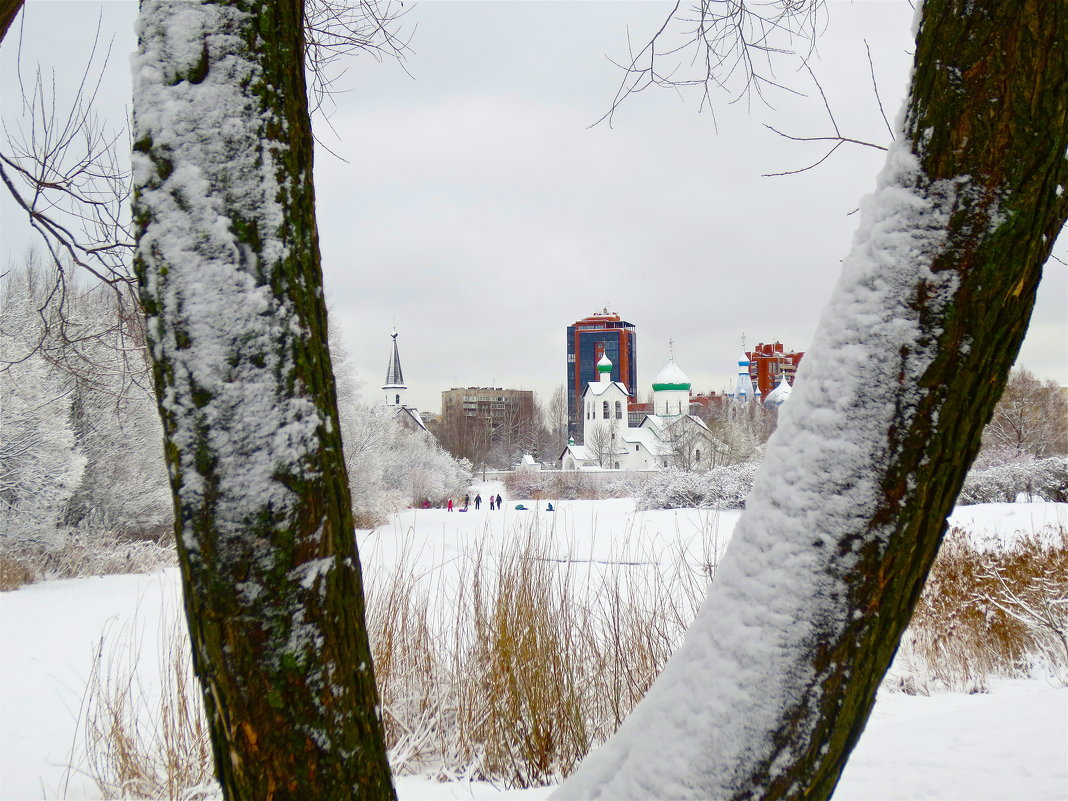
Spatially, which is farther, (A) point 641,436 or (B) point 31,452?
(A) point 641,436

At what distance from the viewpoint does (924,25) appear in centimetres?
131

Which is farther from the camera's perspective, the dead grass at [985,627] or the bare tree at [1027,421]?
the bare tree at [1027,421]

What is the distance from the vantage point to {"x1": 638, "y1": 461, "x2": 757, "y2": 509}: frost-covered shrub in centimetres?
1930

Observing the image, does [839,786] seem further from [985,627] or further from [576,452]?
[576,452]

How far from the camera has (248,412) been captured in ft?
4.30

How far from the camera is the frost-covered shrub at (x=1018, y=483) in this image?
→ 58.0 ft

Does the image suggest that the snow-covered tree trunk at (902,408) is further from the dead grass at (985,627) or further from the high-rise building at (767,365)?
the high-rise building at (767,365)

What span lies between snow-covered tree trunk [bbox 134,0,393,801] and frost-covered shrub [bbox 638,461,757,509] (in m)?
18.2

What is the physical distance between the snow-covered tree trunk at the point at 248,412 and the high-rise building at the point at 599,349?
9198 cm

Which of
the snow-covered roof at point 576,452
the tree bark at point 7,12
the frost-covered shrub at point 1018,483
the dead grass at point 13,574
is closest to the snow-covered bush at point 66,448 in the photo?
the dead grass at point 13,574

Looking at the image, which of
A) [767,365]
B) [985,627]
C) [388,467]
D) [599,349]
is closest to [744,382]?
[767,365]

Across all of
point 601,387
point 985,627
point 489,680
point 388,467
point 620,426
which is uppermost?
point 601,387

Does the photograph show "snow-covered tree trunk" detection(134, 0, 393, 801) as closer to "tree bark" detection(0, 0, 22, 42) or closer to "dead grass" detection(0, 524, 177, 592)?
"tree bark" detection(0, 0, 22, 42)

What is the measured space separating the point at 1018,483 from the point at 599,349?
77541 millimetres
